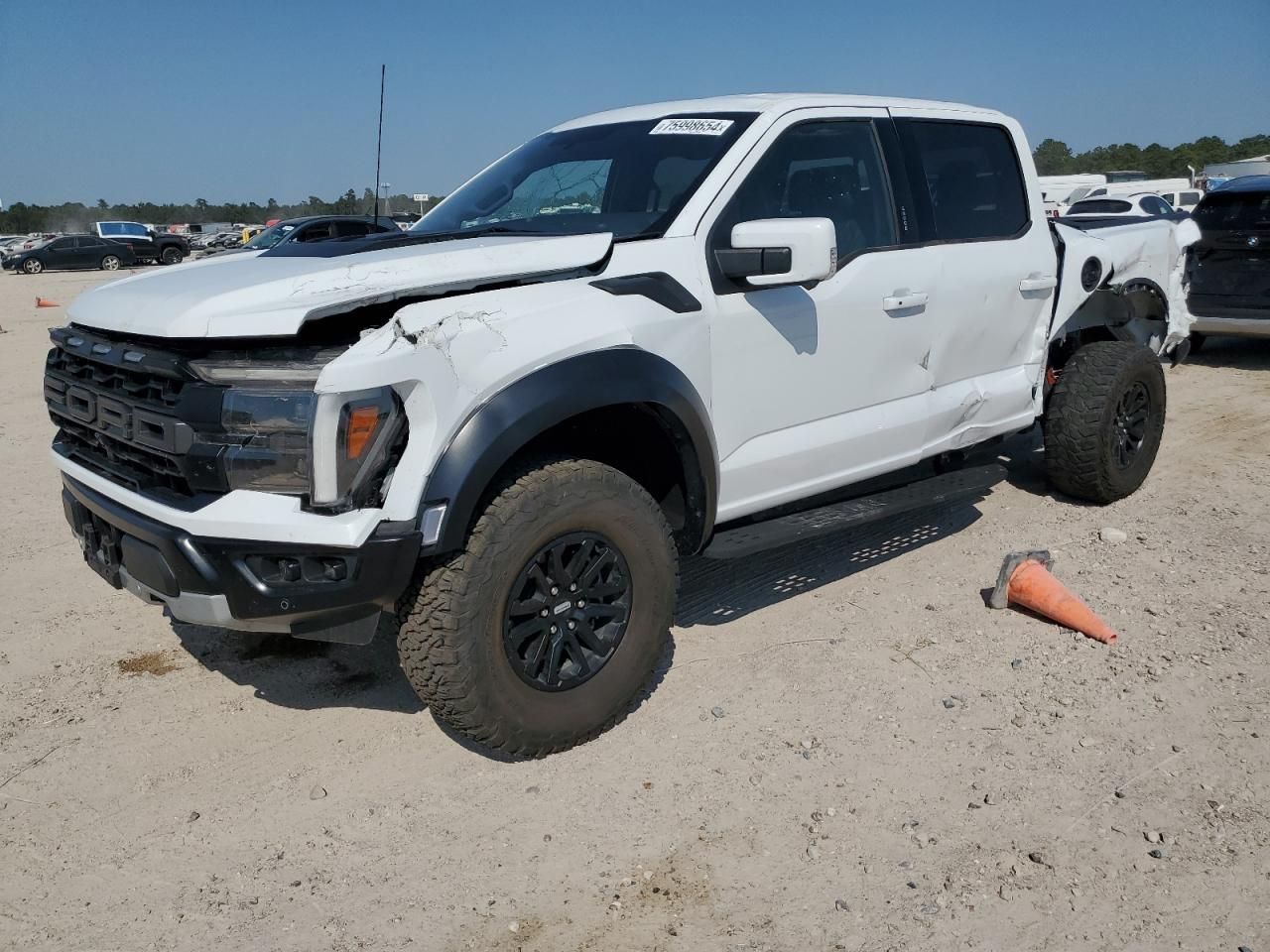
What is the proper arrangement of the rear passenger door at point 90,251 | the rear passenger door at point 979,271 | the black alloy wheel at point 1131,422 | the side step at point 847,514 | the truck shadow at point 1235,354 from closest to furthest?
the side step at point 847,514
the rear passenger door at point 979,271
the black alloy wheel at point 1131,422
the truck shadow at point 1235,354
the rear passenger door at point 90,251

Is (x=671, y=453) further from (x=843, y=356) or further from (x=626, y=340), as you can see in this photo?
(x=843, y=356)

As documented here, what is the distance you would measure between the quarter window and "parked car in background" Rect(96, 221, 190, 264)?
116 ft

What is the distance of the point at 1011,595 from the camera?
441 cm

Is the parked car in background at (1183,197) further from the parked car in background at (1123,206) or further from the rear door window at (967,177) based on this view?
the rear door window at (967,177)

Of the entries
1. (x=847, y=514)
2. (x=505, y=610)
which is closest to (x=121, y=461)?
(x=505, y=610)

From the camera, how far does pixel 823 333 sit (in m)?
3.88

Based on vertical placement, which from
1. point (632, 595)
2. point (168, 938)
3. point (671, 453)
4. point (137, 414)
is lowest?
point (168, 938)

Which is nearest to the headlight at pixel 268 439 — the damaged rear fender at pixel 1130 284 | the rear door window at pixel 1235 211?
the damaged rear fender at pixel 1130 284

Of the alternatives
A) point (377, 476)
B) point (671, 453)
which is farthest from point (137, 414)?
point (671, 453)

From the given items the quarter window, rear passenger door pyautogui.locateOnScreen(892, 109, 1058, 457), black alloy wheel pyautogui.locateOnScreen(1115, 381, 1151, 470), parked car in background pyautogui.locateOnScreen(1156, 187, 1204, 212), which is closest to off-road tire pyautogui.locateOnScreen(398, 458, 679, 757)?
the quarter window

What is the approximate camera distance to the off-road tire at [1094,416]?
5.40 metres

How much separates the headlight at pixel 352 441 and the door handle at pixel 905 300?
2.14m

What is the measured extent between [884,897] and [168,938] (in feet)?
5.81

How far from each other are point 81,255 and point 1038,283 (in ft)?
119
